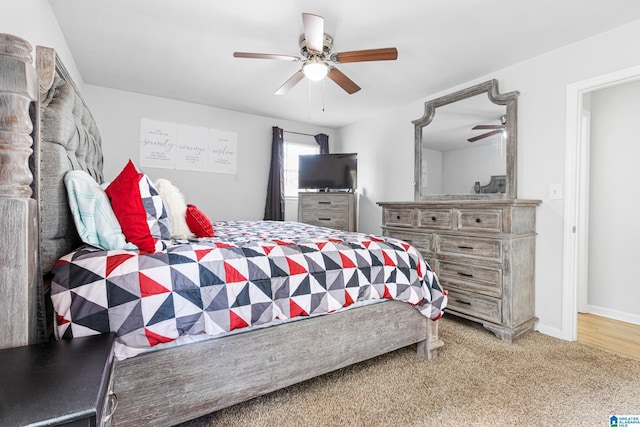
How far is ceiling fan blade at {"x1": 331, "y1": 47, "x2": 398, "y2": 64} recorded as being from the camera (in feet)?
6.77

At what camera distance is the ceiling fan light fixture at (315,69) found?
229cm

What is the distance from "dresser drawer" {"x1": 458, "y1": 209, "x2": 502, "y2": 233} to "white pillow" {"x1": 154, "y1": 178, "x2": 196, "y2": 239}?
2.17 m

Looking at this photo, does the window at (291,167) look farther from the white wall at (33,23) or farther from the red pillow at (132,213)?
the red pillow at (132,213)

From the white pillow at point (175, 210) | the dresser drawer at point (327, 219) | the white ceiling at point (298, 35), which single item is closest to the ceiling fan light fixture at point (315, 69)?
the white ceiling at point (298, 35)

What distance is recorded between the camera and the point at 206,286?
1273 mm

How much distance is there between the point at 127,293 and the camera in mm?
1138

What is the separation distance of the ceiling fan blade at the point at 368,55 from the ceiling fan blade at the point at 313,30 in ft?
0.54

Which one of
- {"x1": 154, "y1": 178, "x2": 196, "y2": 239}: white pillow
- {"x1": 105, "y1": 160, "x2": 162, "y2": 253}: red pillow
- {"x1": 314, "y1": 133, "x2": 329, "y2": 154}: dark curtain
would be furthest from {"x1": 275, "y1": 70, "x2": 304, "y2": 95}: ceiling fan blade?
{"x1": 314, "y1": 133, "x2": 329, "y2": 154}: dark curtain

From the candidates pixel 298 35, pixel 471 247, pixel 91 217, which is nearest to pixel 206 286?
pixel 91 217

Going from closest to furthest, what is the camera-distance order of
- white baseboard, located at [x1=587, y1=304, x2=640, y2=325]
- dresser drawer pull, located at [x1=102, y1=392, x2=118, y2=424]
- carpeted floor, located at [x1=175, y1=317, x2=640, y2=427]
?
dresser drawer pull, located at [x1=102, y1=392, x2=118, y2=424]
carpeted floor, located at [x1=175, y1=317, x2=640, y2=427]
white baseboard, located at [x1=587, y1=304, x2=640, y2=325]

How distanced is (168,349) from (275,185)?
3.35 m

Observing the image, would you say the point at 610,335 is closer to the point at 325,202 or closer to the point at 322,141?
the point at 325,202

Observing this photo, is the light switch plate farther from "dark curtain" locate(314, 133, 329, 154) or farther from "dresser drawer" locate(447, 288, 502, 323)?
"dark curtain" locate(314, 133, 329, 154)

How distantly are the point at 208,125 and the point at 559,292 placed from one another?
13.6 ft
